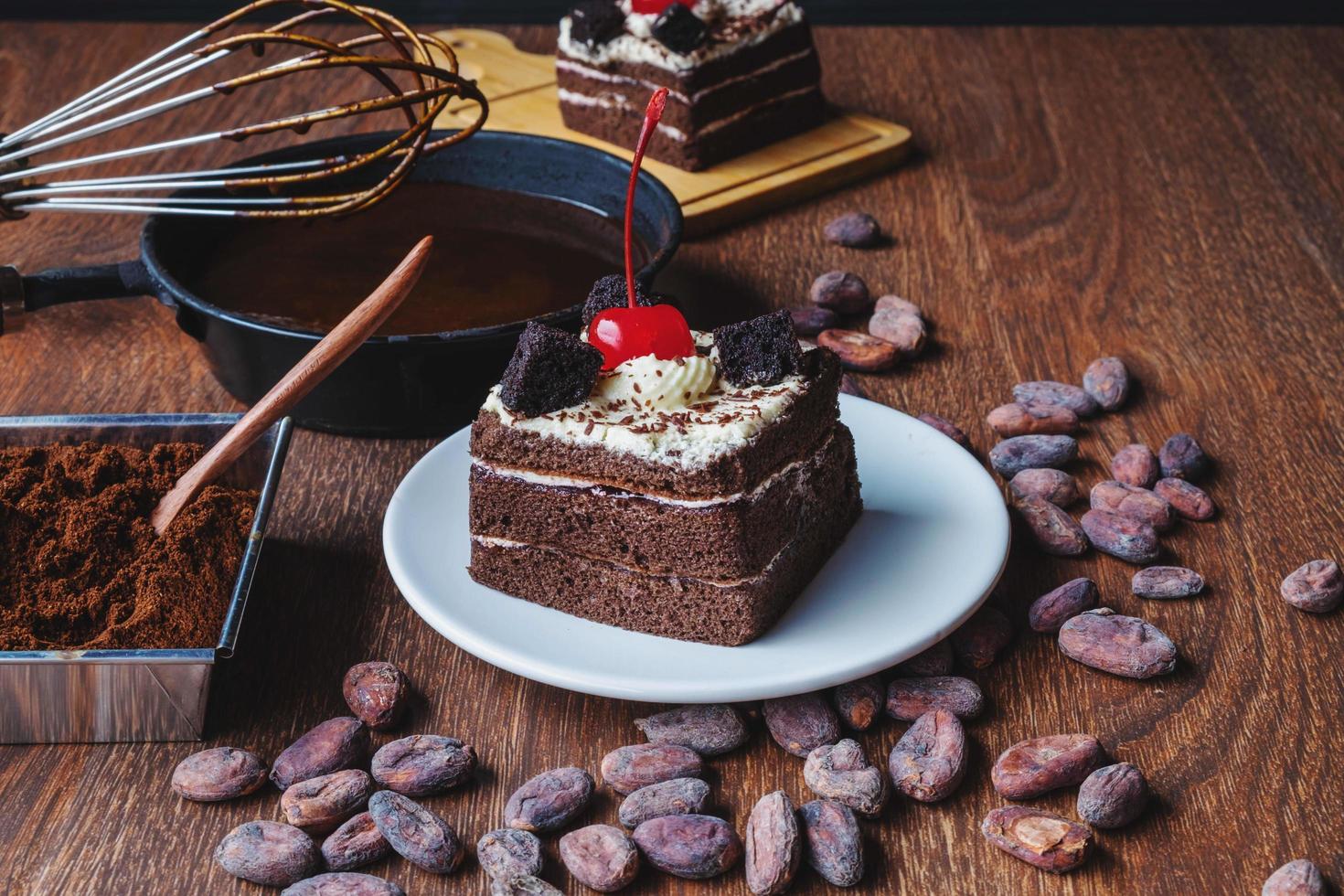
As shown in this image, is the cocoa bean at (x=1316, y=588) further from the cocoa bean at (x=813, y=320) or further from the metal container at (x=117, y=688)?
the metal container at (x=117, y=688)

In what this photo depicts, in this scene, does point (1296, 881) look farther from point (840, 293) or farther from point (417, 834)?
point (840, 293)

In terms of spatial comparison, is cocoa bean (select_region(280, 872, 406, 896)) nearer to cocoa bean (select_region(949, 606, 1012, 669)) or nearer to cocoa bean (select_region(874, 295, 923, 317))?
cocoa bean (select_region(949, 606, 1012, 669))

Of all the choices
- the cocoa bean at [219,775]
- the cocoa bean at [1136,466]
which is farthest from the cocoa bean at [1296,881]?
the cocoa bean at [219,775]

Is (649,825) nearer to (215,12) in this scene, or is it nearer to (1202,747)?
(1202,747)

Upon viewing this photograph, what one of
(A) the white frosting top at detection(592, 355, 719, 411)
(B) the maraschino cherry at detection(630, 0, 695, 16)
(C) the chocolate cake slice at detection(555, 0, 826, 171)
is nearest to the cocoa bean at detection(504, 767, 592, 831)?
(A) the white frosting top at detection(592, 355, 719, 411)

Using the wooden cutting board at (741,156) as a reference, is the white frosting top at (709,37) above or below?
above

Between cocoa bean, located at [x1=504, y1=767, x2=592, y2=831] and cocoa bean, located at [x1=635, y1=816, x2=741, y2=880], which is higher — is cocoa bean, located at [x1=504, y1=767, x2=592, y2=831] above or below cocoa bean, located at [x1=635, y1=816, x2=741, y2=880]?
below
